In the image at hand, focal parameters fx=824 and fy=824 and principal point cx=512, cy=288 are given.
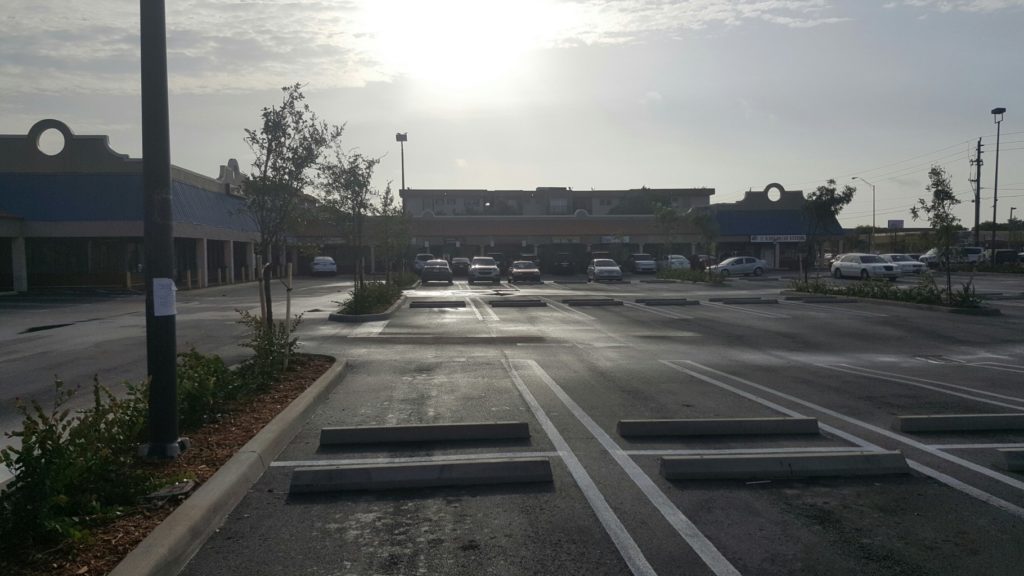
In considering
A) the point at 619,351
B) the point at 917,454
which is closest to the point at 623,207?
the point at 619,351

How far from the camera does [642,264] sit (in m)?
62.1

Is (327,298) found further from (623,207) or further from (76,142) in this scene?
(623,207)

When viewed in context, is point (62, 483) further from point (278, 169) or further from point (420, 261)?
point (420, 261)

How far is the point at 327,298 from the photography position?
3506cm

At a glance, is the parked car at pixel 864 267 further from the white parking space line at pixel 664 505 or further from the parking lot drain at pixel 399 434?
the parking lot drain at pixel 399 434

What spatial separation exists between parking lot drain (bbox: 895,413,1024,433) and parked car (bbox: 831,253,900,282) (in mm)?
39689

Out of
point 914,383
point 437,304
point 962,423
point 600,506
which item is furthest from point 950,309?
point 600,506

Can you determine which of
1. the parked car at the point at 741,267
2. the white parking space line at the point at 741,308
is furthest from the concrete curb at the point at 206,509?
the parked car at the point at 741,267

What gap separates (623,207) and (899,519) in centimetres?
8265

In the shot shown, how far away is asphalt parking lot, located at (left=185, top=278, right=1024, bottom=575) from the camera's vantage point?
5.30 meters

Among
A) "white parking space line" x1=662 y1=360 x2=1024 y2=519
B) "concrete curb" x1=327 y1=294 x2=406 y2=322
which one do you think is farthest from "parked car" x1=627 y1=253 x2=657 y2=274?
"white parking space line" x1=662 y1=360 x2=1024 y2=519

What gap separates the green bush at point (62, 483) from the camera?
5.02 metres

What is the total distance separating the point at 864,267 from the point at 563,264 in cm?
2123

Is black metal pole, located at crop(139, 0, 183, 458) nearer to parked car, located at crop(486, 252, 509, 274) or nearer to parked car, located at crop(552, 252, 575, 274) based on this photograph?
parked car, located at crop(552, 252, 575, 274)
